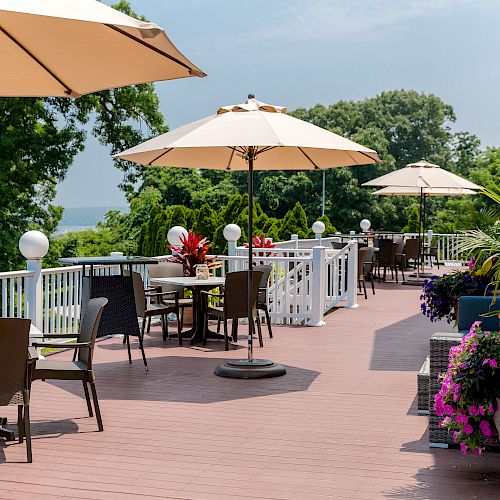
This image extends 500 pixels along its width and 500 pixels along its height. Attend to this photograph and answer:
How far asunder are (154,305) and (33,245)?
5.50ft

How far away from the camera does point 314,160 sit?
871cm

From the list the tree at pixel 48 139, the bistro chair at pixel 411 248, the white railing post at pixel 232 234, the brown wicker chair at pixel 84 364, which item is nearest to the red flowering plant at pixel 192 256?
the white railing post at pixel 232 234

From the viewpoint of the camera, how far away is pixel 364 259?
14.0 metres

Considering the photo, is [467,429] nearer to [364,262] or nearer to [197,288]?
[197,288]

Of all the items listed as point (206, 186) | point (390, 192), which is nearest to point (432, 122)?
point (206, 186)

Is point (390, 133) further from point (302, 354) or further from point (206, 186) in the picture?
point (302, 354)

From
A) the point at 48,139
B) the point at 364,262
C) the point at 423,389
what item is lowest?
the point at 423,389

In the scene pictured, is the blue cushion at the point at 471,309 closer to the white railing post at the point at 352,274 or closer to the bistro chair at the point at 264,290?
the bistro chair at the point at 264,290

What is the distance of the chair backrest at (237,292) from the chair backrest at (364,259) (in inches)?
214

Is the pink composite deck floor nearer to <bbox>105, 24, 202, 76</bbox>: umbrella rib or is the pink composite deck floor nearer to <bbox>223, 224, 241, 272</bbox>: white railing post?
<bbox>105, 24, 202, 76</bbox>: umbrella rib

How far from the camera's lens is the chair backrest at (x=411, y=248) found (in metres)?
18.4

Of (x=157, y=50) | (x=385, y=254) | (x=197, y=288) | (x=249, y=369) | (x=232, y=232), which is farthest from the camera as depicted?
(x=385, y=254)

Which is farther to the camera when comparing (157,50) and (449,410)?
(449,410)

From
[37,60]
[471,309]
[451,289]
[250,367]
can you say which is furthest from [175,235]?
[37,60]
